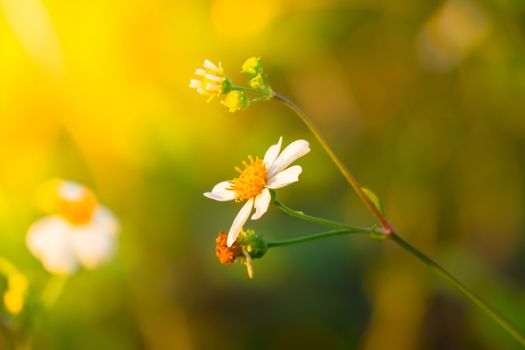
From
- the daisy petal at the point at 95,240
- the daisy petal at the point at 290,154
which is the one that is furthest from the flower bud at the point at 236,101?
the daisy petal at the point at 95,240

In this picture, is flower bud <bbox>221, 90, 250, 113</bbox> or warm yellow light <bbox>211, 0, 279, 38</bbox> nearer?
flower bud <bbox>221, 90, 250, 113</bbox>

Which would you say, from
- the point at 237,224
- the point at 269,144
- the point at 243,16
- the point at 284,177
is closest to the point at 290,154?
the point at 284,177

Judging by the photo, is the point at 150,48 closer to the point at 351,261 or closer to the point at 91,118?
the point at 91,118

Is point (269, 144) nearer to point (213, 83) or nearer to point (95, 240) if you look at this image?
point (95, 240)

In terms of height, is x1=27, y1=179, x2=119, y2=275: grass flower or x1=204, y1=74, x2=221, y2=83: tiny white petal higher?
x1=27, y1=179, x2=119, y2=275: grass flower

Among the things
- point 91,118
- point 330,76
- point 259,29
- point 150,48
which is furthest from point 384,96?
point 91,118

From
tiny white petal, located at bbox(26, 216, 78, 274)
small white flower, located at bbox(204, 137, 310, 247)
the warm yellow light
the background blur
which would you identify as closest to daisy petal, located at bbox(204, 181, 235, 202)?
small white flower, located at bbox(204, 137, 310, 247)

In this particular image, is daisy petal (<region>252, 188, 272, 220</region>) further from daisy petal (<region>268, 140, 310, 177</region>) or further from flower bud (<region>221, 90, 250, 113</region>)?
flower bud (<region>221, 90, 250, 113</region>)

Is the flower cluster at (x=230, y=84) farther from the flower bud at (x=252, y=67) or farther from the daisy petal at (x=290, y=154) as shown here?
the daisy petal at (x=290, y=154)
